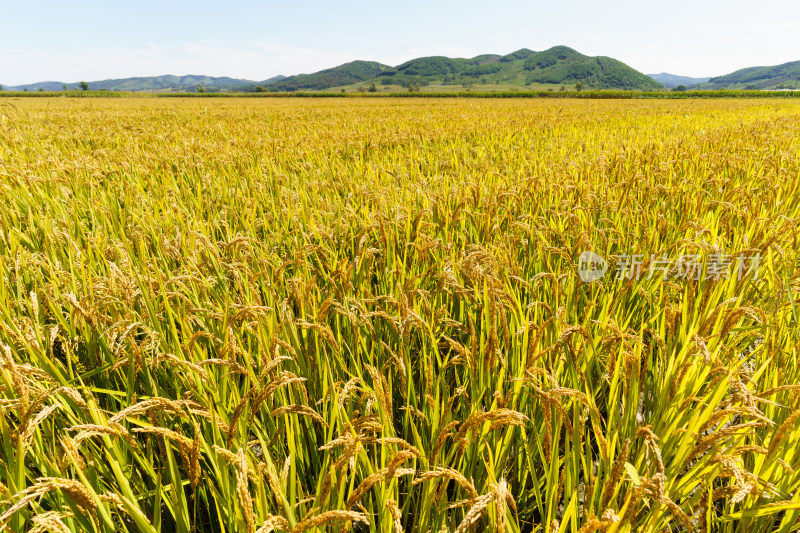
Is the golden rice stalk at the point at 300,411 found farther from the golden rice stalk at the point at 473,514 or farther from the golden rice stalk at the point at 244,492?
the golden rice stalk at the point at 473,514

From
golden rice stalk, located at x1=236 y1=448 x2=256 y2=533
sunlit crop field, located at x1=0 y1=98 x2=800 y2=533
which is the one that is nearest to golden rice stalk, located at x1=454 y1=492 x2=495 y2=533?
sunlit crop field, located at x1=0 y1=98 x2=800 y2=533

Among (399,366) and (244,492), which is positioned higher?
(244,492)

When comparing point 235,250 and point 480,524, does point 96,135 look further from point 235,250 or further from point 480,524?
point 480,524

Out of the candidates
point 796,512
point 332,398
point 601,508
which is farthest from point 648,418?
point 332,398

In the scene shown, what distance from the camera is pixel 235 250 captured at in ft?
8.15

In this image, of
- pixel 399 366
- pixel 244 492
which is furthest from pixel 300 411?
pixel 399 366

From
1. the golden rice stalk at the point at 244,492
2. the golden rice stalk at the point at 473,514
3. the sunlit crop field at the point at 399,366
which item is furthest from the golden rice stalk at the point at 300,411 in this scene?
the golden rice stalk at the point at 473,514

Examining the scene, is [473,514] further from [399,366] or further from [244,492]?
[399,366]

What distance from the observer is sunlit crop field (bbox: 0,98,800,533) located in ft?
3.14

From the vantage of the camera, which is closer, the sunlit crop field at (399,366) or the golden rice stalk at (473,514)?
the golden rice stalk at (473,514)

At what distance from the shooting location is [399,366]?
1.29m

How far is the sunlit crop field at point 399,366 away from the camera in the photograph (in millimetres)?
958

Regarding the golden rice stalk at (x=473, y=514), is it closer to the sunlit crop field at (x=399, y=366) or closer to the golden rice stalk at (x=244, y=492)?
the sunlit crop field at (x=399, y=366)

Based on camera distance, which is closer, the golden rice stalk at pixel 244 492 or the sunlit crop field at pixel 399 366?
the golden rice stalk at pixel 244 492
